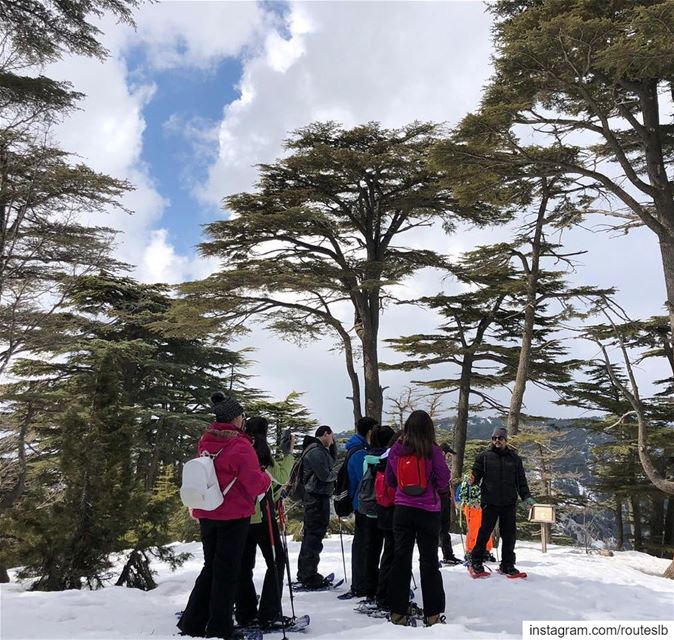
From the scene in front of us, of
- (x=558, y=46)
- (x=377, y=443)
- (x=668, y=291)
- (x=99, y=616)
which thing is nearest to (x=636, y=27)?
(x=558, y=46)

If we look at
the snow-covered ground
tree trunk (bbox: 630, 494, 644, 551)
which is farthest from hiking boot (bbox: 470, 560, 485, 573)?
tree trunk (bbox: 630, 494, 644, 551)

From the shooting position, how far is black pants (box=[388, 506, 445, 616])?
4.50m

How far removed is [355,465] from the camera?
19.2ft

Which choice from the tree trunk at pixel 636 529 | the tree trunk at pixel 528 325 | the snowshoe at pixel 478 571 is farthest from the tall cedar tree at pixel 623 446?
the snowshoe at pixel 478 571

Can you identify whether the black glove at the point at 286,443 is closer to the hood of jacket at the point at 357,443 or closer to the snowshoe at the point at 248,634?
the hood of jacket at the point at 357,443

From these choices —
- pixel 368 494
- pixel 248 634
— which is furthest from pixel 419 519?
pixel 248 634

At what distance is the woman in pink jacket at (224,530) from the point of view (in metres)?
3.82

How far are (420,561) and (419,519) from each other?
0.37 metres

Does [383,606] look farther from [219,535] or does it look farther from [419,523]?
[219,535]

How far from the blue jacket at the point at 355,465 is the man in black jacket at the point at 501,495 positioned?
1.87 metres

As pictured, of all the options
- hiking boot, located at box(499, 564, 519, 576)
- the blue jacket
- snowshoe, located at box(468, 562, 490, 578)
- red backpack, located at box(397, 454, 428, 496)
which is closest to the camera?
red backpack, located at box(397, 454, 428, 496)

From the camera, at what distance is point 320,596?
573 cm

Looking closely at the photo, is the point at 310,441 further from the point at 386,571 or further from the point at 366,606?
the point at 366,606

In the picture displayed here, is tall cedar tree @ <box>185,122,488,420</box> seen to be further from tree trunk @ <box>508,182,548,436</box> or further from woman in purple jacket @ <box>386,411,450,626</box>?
woman in purple jacket @ <box>386,411,450,626</box>
